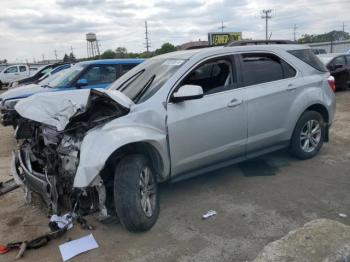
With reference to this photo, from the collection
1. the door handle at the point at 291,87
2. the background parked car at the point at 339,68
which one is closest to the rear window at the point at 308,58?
the door handle at the point at 291,87

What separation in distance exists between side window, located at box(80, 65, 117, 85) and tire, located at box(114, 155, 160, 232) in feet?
17.4

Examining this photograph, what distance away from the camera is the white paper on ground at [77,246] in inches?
139

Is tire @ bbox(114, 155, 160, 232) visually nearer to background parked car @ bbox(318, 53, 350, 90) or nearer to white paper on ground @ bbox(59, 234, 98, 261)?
white paper on ground @ bbox(59, 234, 98, 261)

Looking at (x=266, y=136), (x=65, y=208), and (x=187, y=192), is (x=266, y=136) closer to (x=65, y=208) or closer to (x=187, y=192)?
(x=187, y=192)

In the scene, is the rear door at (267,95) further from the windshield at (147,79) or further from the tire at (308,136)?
the windshield at (147,79)

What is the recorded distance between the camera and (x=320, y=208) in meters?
4.27

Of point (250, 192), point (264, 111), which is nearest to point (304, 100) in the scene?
point (264, 111)

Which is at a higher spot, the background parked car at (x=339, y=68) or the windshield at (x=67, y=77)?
the windshield at (x=67, y=77)

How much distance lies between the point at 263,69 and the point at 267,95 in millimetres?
384

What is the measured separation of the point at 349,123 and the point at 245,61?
16.1ft

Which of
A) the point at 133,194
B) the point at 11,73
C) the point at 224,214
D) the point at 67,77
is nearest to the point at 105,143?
the point at 133,194

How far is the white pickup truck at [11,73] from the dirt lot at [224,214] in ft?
78.3

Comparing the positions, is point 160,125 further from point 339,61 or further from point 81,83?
point 339,61

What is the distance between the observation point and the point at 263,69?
5219 mm
